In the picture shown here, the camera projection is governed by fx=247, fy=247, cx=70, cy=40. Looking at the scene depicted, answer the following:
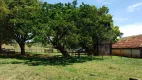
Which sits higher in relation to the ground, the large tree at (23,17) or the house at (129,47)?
the large tree at (23,17)

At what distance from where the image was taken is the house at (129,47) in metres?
48.5

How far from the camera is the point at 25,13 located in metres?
43.9

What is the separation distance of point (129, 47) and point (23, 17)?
22.7 meters

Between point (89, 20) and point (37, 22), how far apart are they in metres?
7.84

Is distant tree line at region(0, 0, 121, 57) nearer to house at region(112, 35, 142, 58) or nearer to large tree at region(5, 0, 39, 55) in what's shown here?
large tree at region(5, 0, 39, 55)

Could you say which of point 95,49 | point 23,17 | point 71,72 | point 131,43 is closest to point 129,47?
point 131,43

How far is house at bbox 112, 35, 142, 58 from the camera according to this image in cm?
4850

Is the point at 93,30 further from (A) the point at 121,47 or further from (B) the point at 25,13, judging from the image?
(A) the point at 121,47

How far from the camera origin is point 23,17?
142ft

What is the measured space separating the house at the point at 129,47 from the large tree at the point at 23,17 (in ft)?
66.2

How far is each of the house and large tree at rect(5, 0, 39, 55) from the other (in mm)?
20185

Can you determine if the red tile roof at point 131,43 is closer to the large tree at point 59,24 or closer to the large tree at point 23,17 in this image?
the large tree at point 59,24

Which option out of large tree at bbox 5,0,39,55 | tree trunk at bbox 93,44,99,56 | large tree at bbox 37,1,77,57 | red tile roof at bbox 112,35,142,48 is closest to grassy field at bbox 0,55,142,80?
large tree at bbox 37,1,77,57

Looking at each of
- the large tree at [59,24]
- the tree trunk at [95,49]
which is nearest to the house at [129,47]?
the tree trunk at [95,49]
